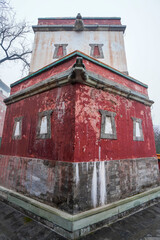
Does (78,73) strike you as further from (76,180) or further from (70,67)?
(76,180)

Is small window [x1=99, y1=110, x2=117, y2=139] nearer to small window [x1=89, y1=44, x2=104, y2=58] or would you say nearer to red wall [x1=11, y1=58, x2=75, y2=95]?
red wall [x1=11, y1=58, x2=75, y2=95]

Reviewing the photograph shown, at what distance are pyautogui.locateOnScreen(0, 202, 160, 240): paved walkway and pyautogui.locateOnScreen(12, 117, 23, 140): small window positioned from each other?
261 cm

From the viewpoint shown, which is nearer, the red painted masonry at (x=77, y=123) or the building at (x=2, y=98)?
the red painted masonry at (x=77, y=123)

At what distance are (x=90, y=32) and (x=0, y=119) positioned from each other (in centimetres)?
2895

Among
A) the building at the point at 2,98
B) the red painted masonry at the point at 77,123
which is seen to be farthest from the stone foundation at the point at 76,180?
the building at the point at 2,98

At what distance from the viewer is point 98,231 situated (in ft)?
10.8

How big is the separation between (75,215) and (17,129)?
4041 mm

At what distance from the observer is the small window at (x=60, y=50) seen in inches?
321

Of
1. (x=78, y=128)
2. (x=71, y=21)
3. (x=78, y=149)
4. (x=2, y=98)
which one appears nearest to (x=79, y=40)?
(x=71, y=21)

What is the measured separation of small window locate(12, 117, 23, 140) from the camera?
17.8ft

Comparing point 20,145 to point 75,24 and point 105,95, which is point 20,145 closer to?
point 105,95

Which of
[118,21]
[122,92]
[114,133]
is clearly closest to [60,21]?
[118,21]

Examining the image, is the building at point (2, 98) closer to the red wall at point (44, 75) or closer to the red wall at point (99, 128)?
the red wall at point (44, 75)

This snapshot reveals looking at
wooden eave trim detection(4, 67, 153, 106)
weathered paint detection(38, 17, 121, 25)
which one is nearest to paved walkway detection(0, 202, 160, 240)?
wooden eave trim detection(4, 67, 153, 106)
